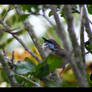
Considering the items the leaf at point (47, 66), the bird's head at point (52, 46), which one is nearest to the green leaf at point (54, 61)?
the leaf at point (47, 66)

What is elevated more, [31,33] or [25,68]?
[31,33]

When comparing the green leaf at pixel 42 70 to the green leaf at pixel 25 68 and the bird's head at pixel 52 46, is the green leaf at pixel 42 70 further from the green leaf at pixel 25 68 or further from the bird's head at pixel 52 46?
the bird's head at pixel 52 46

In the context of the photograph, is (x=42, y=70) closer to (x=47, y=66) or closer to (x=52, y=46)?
(x=47, y=66)

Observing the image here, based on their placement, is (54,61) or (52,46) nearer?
(54,61)

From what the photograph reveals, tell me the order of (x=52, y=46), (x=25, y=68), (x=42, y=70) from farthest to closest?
(x=52, y=46) < (x=25, y=68) < (x=42, y=70)

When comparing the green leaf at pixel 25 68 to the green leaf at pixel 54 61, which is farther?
the green leaf at pixel 25 68

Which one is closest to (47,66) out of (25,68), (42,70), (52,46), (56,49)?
(42,70)

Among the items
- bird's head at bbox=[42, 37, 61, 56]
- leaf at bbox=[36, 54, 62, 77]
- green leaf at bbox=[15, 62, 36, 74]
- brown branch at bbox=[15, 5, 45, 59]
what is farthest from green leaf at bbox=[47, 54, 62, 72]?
brown branch at bbox=[15, 5, 45, 59]

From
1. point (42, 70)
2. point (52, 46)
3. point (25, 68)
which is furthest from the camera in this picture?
point (52, 46)

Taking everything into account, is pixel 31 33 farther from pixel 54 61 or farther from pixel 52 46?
pixel 54 61

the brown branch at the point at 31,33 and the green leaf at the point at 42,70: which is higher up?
the brown branch at the point at 31,33

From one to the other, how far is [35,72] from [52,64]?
58mm
